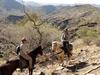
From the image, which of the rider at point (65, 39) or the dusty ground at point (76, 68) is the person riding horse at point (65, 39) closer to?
the rider at point (65, 39)

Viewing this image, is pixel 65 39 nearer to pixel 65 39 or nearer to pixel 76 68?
pixel 65 39

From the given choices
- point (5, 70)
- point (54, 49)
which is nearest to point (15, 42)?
point (54, 49)

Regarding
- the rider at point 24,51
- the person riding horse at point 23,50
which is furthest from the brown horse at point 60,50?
the person riding horse at point 23,50

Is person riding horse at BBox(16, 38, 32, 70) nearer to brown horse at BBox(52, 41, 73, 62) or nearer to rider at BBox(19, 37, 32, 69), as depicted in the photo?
Answer: rider at BBox(19, 37, 32, 69)

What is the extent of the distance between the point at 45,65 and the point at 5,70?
23.2ft

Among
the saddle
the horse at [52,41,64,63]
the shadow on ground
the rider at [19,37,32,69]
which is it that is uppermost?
the rider at [19,37,32,69]

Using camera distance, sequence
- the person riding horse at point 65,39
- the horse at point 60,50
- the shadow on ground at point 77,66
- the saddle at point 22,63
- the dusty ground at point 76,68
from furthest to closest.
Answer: the horse at point 60,50
the person riding horse at point 65,39
the shadow on ground at point 77,66
the dusty ground at point 76,68
the saddle at point 22,63

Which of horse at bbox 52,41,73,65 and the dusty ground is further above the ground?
horse at bbox 52,41,73,65

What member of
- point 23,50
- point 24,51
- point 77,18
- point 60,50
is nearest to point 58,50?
point 60,50

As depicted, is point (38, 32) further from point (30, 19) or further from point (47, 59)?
point (47, 59)

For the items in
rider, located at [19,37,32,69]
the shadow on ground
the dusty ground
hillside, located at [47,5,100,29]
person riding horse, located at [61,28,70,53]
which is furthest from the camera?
hillside, located at [47,5,100,29]

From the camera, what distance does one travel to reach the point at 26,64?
52.7 ft

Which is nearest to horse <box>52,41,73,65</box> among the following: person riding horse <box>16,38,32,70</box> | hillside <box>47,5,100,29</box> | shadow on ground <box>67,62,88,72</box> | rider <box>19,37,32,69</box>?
shadow on ground <box>67,62,88,72</box>

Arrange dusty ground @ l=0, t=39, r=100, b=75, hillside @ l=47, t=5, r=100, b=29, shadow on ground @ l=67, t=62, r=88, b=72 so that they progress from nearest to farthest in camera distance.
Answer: dusty ground @ l=0, t=39, r=100, b=75 < shadow on ground @ l=67, t=62, r=88, b=72 < hillside @ l=47, t=5, r=100, b=29
